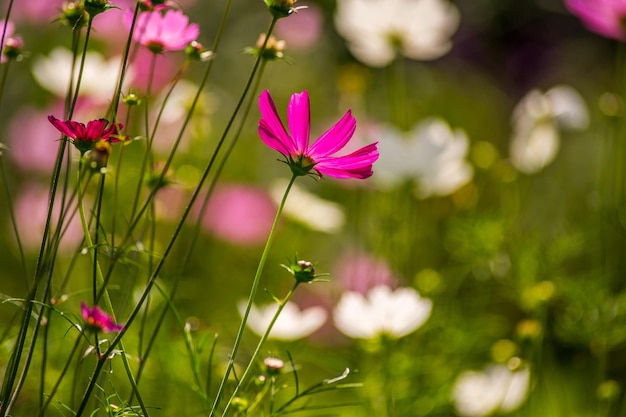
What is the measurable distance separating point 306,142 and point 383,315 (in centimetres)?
42

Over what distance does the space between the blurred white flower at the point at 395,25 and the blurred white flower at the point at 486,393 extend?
426 millimetres

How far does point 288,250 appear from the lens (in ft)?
4.99

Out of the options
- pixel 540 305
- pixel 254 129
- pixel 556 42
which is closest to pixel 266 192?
pixel 254 129

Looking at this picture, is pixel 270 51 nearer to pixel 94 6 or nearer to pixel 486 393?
pixel 94 6

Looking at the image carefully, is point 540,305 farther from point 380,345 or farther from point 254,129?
point 254,129

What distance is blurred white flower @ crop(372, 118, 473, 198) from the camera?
42.1 inches

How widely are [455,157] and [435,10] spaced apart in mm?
197

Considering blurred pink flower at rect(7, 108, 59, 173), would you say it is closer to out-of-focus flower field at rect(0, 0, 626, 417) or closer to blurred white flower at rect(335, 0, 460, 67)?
out-of-focus flower field at rect(0, 0, 626, 417)

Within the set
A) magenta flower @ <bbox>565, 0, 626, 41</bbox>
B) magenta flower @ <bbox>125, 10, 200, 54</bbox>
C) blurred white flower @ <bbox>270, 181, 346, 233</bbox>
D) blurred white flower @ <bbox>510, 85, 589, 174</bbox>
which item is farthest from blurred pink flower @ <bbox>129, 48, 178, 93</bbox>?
magenta flower @ <bbox>125, 10, 200, 54</bbox>

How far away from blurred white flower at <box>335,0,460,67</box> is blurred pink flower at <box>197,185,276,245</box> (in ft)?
1.80

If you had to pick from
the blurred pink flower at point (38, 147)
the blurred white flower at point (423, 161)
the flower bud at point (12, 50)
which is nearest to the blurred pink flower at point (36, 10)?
the blurred pink flower at point (38, 147)

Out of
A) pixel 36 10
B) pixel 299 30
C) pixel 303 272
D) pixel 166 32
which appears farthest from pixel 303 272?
pixel 299 30

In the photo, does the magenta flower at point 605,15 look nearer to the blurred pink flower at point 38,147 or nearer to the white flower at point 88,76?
the white flower at point 88,76

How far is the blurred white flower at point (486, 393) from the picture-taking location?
956 millimetres
